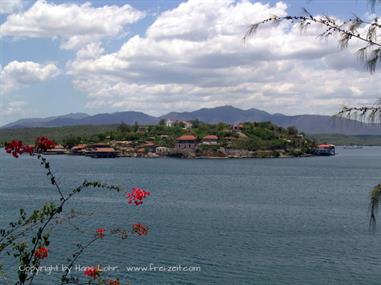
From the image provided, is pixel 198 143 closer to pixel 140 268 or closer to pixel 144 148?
pixel 144 148

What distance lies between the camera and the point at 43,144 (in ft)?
19.4

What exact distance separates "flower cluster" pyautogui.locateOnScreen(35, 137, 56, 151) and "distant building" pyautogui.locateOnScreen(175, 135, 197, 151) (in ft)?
507

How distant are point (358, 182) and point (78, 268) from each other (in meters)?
63.7

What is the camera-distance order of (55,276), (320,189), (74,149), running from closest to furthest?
(55,276) < (320,189) < (74,149)

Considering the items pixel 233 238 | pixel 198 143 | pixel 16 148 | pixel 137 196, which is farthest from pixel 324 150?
pixel 16 148

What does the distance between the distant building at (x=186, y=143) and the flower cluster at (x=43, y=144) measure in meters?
155

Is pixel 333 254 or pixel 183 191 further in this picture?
pixel 183 191

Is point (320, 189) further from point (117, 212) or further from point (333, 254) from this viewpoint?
point (333, 254)

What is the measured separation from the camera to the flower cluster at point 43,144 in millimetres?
5878

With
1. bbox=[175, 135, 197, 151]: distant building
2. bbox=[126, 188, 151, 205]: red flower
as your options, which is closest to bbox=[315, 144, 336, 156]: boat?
bbox=[175, 135, 197, 151]: distant building

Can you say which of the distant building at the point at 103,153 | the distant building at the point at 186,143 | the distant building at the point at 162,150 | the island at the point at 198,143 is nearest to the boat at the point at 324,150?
the island at the point at 198,143

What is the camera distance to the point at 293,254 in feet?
88.5

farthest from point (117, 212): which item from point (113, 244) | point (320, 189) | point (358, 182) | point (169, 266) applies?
point (358, 182)

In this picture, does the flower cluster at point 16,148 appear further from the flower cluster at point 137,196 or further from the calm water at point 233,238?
the calm water at point 233,238
